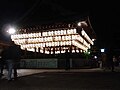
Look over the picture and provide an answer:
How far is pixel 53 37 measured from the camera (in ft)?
172

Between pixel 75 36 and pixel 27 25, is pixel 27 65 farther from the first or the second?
pixel 27 25

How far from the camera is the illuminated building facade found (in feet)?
163

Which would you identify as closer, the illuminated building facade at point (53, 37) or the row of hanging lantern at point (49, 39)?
the illuminated building facade at point (53, 37)

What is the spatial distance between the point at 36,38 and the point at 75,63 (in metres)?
25.9

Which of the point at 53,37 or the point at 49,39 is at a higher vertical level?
the point at 53,37

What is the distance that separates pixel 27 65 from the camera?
31.4 meters

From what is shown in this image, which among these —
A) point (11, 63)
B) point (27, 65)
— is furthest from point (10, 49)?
point (27, 65)

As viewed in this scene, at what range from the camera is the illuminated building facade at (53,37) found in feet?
163

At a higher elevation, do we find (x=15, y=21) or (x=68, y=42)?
(x=15, y=21)

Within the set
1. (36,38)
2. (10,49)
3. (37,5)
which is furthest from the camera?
(37,5)

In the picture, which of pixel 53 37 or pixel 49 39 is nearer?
pixel 53 37

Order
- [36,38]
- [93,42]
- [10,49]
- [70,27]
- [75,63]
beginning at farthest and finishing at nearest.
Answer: [93,42] < [36,38] < [70,27] < [75,63] < [10,49]

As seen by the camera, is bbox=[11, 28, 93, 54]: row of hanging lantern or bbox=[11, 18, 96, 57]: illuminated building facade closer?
bbox=[11, 18, 96, 57]: illuminated building facade

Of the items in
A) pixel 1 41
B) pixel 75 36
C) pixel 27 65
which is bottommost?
pixel 27 65
